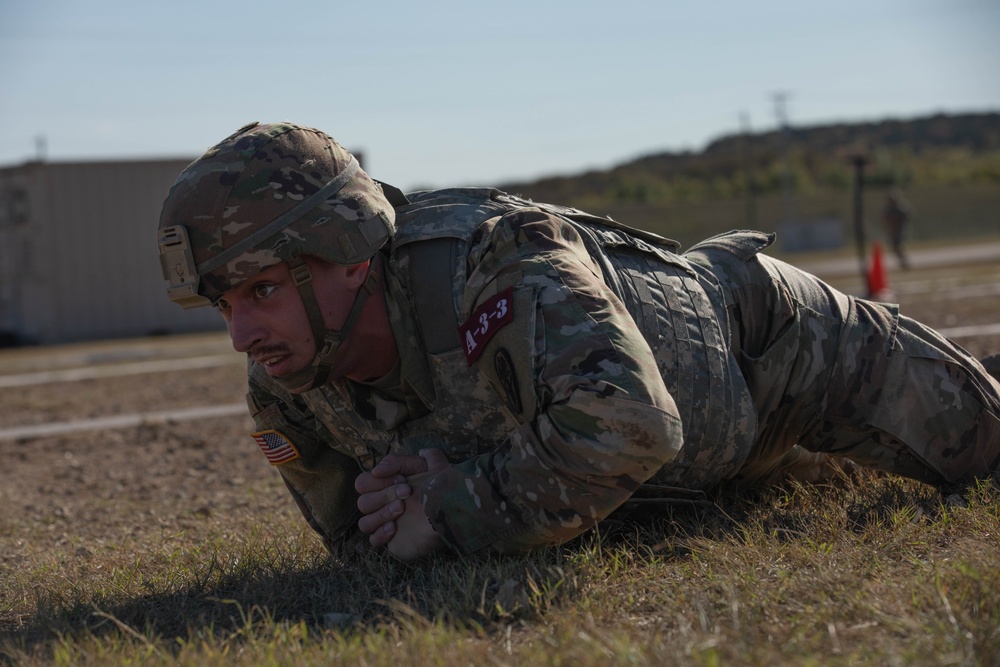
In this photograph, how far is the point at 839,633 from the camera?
90.7 inches

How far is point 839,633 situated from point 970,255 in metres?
29.5

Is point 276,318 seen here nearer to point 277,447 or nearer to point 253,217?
point 253,217

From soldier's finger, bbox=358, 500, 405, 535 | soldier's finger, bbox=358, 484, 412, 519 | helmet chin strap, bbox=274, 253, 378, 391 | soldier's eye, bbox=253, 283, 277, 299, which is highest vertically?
soldier's eye, bbox=253, 283, 277, 299

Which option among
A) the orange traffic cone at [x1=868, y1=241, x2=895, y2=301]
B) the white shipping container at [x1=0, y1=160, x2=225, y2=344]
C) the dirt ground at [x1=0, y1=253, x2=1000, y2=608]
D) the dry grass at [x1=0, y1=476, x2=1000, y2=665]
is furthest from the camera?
the white shipping container at [x1=0, y1=160, x2=225, y2=344]

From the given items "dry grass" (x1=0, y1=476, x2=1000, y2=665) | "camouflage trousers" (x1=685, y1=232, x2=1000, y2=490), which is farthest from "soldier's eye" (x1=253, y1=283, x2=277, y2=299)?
"camouflage trousers" (x1=685, y1=232, x2=1000, y2=490)

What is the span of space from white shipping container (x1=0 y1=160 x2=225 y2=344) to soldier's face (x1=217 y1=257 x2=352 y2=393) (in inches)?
734

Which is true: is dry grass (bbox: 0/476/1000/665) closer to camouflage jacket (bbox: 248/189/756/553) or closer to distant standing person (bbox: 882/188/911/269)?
camouflage jacket (bbox: 248/189/756/553)

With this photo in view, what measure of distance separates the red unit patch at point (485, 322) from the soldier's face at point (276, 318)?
16.8 inches

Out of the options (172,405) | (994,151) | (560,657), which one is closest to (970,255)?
(172,405)

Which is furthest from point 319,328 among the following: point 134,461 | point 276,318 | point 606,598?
point 134,461

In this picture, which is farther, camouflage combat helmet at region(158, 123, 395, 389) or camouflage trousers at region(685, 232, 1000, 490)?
camouflage trousers at region(685, 232, 1000, 490)

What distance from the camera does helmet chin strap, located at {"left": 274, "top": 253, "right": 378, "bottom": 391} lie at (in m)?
3.06

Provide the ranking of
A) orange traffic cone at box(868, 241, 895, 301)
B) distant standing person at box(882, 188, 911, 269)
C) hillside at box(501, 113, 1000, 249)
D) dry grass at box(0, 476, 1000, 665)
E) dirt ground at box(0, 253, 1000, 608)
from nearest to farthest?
dry grass at box(0, 476, 1000, 665), dirt ground at box(0, 253, 1000, 608), orange traffic cone at box(868, 241, 895, 301), distant standing person at box(882, 188, 911, 269), hillside at box(501, 113, 1000, 249)

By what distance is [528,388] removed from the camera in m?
2.81
